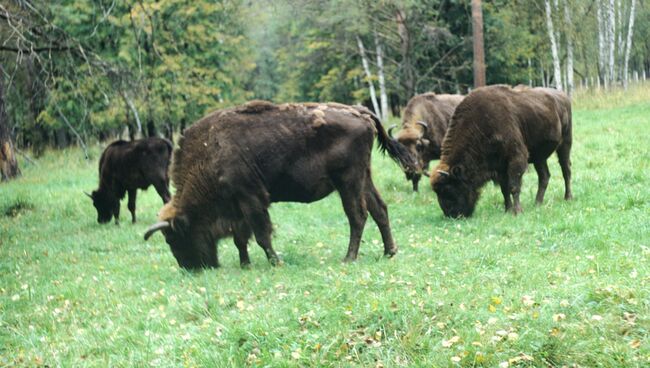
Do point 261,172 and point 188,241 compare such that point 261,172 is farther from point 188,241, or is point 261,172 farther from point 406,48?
point 406,48

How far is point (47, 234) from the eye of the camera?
13797mm

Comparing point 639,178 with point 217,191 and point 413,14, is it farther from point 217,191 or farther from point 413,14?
point 413,14

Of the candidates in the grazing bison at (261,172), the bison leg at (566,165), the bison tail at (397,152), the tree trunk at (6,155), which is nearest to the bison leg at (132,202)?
the grazing bison at (261,172)

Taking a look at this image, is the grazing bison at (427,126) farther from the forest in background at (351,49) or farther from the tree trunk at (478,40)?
the forest in background at (351,49)

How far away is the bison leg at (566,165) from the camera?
1237 centimetres

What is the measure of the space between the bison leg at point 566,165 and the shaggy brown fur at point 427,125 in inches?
142

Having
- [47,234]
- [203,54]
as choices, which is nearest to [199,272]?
[47,234]

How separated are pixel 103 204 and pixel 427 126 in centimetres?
763

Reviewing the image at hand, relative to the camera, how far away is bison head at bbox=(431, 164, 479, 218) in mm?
11781

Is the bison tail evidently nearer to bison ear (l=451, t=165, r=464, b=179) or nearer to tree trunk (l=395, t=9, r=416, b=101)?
bison ear (l=451, t=165, r=464, b=179)

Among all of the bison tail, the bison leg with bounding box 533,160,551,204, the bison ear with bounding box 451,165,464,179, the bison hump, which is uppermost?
the bison hump

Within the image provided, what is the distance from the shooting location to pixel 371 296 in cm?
619

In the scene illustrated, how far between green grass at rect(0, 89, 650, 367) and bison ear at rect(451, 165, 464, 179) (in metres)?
0.78

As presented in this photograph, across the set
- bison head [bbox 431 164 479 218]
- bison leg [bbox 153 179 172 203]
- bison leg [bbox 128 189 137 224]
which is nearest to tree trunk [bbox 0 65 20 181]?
bison leg [bbox 128 189 137 224]
